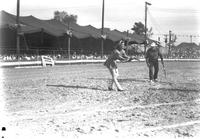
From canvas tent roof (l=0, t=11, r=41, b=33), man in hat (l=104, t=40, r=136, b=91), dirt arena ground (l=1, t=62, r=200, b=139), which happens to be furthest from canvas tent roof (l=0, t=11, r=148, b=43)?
dirt arena ground (l=1, t=62, r=200, b=139)

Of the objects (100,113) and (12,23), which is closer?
(100,113)

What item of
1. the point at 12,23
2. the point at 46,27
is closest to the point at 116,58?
the point at 12,23

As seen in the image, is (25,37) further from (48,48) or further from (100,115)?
(100,115)

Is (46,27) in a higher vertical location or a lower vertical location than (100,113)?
higher

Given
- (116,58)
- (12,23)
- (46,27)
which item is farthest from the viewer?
(46,27)

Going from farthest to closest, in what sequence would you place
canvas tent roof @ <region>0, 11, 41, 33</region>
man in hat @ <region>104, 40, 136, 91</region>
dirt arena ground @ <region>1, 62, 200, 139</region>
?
canvas tent roof @ <region>0, 11, 41, 33</region>
man in hat @ <region>104, 40, 136, 91</region>
dirt arena ground @ <region>1, 62, 200, 139</region>

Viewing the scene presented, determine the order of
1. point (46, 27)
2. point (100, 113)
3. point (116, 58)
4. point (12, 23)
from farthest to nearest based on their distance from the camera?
point (46, 27) < point (12, 23) < point (116, 58) < point (100, 113)

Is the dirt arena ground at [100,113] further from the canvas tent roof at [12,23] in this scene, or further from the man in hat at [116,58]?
the canvas tent roof at [12,23]

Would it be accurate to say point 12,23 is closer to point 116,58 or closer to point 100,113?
point 116,58

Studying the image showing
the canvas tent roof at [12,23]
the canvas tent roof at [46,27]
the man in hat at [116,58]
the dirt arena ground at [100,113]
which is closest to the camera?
the dirt arena ground at [100,113]

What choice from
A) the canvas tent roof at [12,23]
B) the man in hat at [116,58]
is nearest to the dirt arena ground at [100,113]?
the man in hat at [116,58]

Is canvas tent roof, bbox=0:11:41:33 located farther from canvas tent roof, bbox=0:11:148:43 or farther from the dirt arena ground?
the dirt arena ground

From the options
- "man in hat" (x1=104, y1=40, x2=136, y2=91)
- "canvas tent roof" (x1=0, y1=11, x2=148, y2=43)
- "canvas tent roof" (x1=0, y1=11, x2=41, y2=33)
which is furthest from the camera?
"canvas tent roof" (x1=0, y1=11, x2=148, y2=43)

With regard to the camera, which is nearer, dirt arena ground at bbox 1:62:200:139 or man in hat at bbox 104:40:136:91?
dirt arena ground at bbox 1:62:200:139
